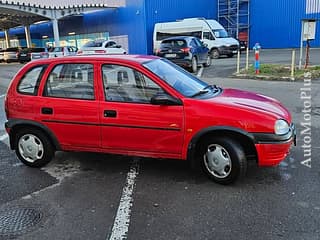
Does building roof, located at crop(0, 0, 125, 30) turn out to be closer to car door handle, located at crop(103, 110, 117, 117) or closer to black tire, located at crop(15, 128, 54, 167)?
black tire, located at crop(15, 128, 54, 167)

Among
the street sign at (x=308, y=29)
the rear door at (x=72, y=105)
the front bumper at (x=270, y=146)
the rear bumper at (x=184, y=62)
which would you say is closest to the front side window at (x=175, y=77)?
the rear door at (x=72, y=105)

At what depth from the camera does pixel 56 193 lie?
4344 millimetres

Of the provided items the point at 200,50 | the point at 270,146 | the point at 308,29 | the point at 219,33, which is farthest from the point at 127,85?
the point at 219,33

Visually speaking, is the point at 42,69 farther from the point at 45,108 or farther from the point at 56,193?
the point at 56,193

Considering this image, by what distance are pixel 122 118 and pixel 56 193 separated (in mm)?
1220

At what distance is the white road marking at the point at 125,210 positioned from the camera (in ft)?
11.1

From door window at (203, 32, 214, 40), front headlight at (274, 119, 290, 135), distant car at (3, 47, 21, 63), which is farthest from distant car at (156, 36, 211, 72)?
distant car at (3, 47, 21, 63)

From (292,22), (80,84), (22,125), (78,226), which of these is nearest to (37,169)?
(22,125)

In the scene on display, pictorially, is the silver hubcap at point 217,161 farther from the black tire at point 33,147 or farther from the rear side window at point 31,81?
the rear side window at point 31,81

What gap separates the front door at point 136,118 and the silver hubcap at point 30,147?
109 cm

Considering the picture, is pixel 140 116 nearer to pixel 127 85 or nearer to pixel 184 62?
pixel 127 85

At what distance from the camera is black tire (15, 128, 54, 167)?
16.8 feet

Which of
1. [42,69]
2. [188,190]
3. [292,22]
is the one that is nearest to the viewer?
[188,190]

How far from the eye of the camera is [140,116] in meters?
4.46
